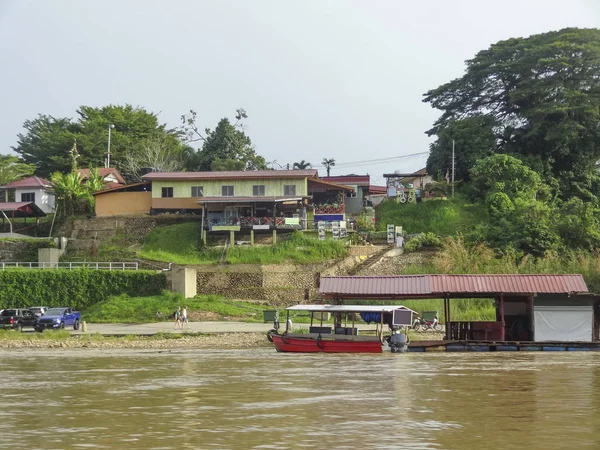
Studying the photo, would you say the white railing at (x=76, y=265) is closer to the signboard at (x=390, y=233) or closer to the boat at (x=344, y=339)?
the signboard at (x=390, y=233)

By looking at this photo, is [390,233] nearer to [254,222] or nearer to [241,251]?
[254,222]

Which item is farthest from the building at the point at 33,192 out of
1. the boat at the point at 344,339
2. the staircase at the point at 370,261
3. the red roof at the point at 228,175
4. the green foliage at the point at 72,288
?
the boat at the point at 344,339

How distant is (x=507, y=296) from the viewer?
3662 cm

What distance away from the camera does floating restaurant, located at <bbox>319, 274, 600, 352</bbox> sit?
34844mm

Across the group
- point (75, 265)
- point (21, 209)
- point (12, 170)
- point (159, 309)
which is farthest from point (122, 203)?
point (159, 309)

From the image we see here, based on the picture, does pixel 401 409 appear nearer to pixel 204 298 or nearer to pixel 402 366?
pixel 402 366

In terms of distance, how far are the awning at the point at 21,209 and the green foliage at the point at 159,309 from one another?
63.7 ft

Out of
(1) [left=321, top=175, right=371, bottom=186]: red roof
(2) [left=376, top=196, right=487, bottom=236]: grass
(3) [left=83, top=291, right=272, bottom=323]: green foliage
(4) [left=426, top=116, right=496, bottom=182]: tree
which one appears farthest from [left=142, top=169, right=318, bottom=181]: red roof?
(3) [left=83, top=291, right=272, bottom=323]: green foliage

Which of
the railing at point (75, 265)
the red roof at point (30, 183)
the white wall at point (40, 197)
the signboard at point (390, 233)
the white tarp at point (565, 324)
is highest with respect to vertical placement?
the red roof at point (30, 183)

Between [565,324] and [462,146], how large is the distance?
30028mm

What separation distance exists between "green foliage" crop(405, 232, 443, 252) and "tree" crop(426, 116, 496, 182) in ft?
31.7

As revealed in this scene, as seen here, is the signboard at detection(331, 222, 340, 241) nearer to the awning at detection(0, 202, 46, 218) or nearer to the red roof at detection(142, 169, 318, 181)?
the red roof at detection(142, 169, 318, 181)

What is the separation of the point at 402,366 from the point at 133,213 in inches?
1443

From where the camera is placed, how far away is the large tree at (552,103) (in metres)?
59.8
